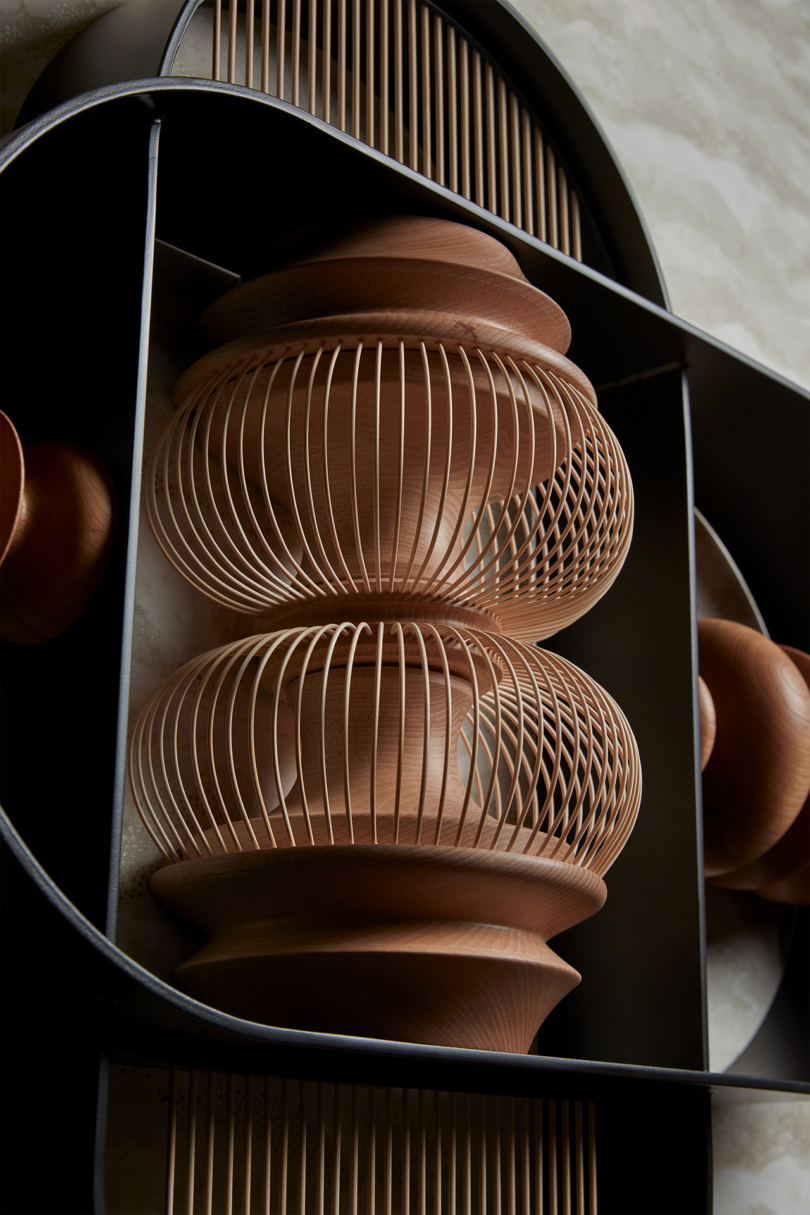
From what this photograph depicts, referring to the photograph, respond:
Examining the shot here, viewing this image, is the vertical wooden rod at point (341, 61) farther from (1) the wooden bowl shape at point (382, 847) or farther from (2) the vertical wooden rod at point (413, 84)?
(1) the wooden bowl shape at point (382, 847)

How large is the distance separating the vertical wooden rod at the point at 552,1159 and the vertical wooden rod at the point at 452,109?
26.1 inches

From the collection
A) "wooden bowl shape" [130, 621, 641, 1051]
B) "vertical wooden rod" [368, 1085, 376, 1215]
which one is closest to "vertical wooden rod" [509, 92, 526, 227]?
"wooden bowl shape" [130, 621, 641, 1051]

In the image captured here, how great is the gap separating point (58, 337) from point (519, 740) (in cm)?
34

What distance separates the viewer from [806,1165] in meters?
1.00

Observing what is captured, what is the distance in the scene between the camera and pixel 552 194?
0.92m

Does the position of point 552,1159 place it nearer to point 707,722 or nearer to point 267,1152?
point 267,1152

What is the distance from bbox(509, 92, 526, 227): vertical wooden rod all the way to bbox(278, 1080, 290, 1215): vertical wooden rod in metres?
0.63

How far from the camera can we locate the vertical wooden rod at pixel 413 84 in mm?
824

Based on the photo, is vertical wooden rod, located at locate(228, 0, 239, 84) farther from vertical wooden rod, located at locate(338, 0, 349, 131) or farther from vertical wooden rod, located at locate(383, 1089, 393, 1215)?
vertical wooden rod, located at locate(383, 1089, 393, 1215)

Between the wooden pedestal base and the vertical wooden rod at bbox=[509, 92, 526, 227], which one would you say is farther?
the vertical wooden rod at bbox=[509, 92, 526, 227]

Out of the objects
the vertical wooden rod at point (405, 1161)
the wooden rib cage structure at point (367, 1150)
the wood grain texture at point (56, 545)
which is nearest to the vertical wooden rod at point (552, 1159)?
the wooden rib cage structure at point (367, 1150)

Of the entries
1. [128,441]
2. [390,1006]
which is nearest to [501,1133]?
[390,1006]

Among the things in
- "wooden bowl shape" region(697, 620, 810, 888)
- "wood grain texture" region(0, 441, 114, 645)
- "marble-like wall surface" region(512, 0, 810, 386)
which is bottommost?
"wooden bowl shape" region(697, 620, 810, 888)

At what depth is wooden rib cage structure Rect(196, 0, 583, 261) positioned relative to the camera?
78cm
